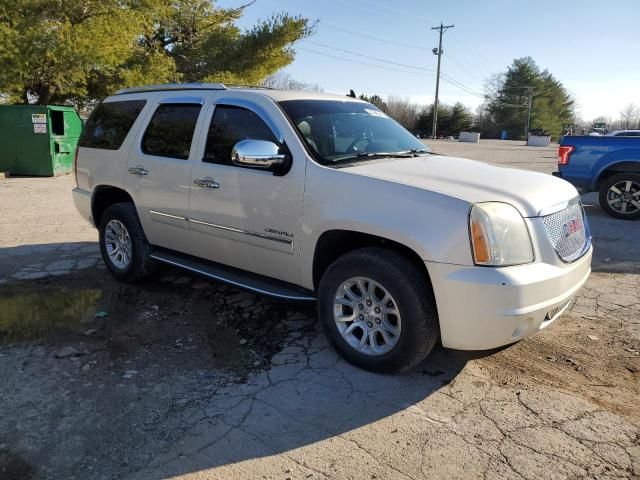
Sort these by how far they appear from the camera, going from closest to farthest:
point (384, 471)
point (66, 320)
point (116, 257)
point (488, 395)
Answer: point (384, 471)
point (488, 395)
point (66, 320)
point (116, 257)

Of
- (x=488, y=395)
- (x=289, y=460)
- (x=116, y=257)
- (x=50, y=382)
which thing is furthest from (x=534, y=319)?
(x=116, y=257)

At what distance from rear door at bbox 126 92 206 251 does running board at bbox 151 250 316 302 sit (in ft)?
0.40

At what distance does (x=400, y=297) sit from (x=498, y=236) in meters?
0.69

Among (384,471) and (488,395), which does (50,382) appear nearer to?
(384,471)

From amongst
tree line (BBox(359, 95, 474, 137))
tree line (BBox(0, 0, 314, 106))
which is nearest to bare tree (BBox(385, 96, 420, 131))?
tree line (BBox(359, 95, 474, 137))

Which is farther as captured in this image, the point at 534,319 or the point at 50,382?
the point at 50,382

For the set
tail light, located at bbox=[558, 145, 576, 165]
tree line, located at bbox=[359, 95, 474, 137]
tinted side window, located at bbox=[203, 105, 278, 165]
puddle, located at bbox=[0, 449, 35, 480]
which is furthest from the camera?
tree line, located at bbox=[359, 95, 474, 137]

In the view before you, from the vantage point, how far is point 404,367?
3.40 m

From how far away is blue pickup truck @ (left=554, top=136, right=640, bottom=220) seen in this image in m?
Answer: 8.80

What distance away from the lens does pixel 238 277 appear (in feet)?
14.1

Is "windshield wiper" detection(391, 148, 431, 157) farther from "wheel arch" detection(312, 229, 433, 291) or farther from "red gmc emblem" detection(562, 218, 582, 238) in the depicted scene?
"red gmc emblem" detection(562, 218, 582, 238)

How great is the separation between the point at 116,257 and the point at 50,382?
2.24m

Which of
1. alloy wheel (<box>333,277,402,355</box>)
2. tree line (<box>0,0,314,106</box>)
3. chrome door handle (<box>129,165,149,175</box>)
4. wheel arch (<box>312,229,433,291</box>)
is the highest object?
tree line (<box>0,0,314,106</box>)

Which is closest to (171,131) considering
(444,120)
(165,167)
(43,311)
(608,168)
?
(165,167)
